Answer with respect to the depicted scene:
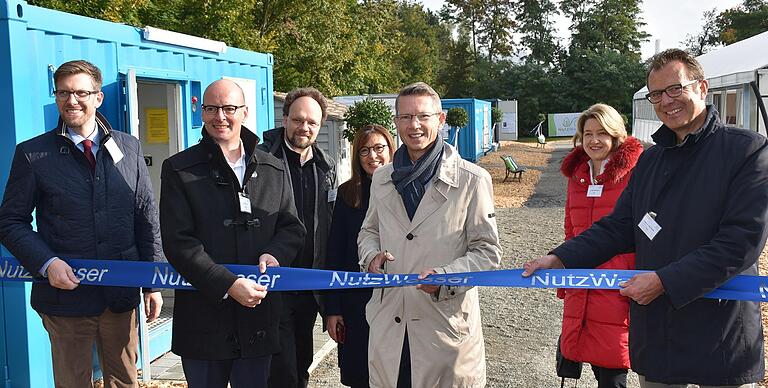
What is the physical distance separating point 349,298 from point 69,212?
1.62m

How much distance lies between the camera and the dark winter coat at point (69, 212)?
375 centimetres

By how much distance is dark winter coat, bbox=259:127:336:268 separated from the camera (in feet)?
15.3

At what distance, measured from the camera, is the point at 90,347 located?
3.97 metres

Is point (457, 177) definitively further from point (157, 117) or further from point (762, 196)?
point (157, 117)

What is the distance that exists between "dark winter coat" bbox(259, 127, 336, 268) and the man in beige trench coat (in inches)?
44.1

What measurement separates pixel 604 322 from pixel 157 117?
497 cm

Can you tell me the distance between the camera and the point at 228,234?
347 centimetres

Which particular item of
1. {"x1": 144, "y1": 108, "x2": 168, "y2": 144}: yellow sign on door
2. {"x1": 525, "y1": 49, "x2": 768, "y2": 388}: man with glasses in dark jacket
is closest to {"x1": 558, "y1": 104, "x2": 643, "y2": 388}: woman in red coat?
{"x1": 525, "y1": 49, "x2": 768, "y2": 388}: man with glasses in dark jacket

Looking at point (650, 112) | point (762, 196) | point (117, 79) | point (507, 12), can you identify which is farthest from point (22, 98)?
point (507, 12)

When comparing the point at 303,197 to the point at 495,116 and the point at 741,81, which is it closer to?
the point at 741,81

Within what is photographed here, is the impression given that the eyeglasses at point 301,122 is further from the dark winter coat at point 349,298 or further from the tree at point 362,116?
the tree at point 362,116

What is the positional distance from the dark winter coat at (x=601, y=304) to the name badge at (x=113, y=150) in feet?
9.20

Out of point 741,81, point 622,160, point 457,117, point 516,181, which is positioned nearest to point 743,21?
point 457,117

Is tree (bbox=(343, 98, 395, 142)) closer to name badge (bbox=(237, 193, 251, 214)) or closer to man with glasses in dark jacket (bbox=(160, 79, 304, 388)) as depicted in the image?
man with glasses in dark jacket (bbox=(160, 79, 304, 388))
